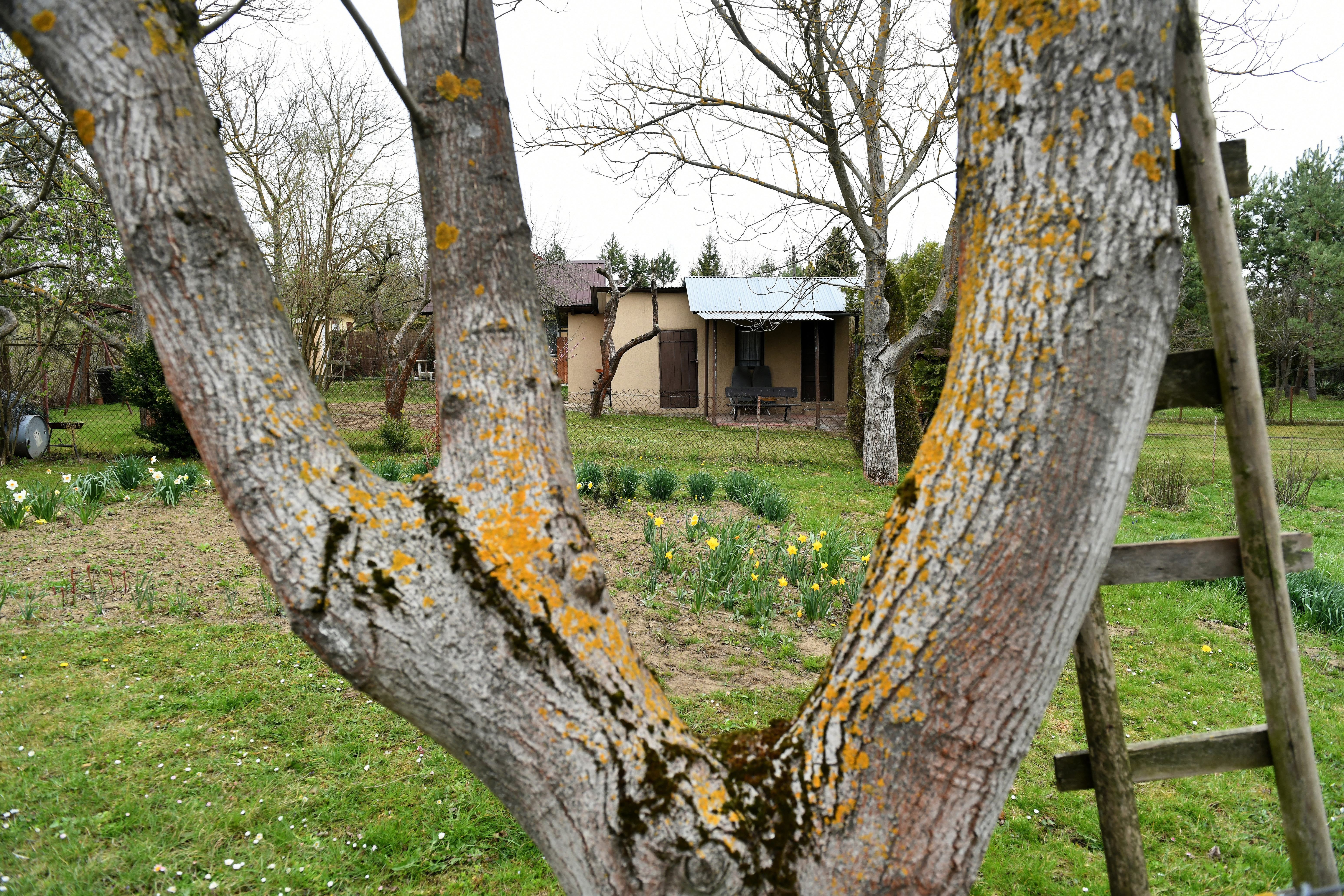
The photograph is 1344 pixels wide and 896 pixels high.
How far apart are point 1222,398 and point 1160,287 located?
48 centimetres

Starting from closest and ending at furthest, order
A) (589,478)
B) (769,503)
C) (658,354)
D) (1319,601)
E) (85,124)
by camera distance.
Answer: (85,124) → (1319,601) → (769,503) → (589,478) → (658,354)

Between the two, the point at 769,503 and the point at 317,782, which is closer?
the point at 317,782

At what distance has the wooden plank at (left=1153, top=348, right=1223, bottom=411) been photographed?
1.49 meters

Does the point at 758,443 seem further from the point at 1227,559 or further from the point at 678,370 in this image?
the point at 1227,559

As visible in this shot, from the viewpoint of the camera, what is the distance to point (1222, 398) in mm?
1507

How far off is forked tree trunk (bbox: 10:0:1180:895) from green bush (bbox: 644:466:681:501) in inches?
239

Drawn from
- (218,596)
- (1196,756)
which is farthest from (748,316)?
(1196,756)

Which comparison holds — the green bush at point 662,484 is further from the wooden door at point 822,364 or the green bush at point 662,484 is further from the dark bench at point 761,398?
the wooden door at point 822,364

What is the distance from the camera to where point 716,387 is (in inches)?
674

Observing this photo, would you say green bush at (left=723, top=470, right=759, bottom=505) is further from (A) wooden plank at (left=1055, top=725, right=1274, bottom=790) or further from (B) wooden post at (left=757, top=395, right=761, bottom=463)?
(A) wooden plank at (left=1055, top=725, right=1274, bottom=790)

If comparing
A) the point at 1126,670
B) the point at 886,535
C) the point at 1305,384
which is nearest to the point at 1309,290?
the point at 1305,384

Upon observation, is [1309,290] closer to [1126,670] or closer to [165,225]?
[1126,670]

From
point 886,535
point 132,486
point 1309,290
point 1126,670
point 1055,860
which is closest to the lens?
point 886,535

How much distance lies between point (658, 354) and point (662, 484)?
480 inches
